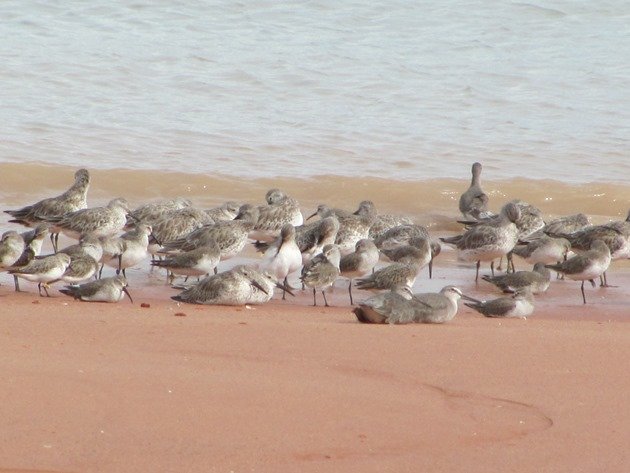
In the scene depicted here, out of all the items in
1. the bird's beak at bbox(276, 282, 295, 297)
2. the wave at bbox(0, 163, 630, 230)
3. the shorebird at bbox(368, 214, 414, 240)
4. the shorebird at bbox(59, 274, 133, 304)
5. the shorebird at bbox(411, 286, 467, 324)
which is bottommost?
the wave at bbox(0, 163, 630, 230)

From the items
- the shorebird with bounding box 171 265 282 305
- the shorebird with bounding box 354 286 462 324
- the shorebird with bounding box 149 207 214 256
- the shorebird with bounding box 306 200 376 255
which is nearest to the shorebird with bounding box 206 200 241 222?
the shorebird with bounding box 149 207 214 256

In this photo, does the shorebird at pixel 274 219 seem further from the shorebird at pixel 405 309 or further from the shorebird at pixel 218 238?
the shorebird at pixel 405 309

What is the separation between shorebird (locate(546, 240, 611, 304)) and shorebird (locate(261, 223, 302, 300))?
2.33 meters

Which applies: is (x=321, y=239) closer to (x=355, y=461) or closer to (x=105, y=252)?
(x=105, y=252)

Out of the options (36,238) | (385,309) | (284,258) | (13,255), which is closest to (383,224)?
(284,258)

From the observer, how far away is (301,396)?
5.91 meters

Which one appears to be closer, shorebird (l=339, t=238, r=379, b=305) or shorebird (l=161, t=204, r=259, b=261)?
shorebird (l=339, t=238, r=379, b=305)

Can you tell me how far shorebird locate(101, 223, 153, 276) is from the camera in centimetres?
1070

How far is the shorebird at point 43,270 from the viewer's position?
9.55m

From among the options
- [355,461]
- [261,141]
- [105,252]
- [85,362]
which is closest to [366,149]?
[261,141]

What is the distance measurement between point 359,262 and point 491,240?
186 cm

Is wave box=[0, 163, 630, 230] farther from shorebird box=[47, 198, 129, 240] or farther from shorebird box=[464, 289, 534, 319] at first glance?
shorebird box=[464, 289, 534, 319]

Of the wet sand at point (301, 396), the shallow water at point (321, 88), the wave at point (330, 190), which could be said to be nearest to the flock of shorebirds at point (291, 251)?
the wet sand at point (301, 396)

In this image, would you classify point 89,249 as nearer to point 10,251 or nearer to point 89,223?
point 10,251
